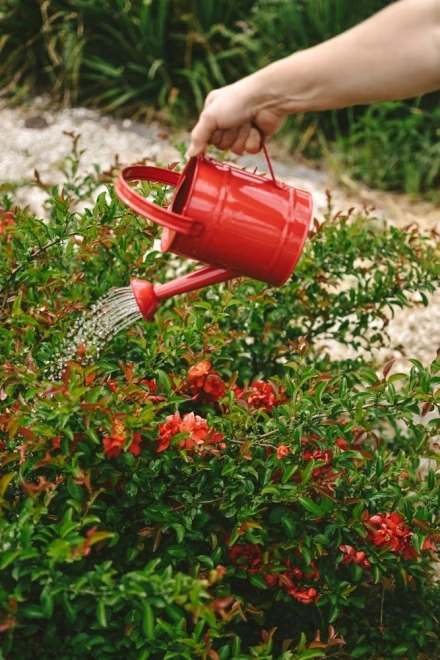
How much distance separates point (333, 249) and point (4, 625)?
1.37m

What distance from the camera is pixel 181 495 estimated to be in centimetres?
156

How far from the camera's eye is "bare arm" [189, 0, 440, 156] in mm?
1328

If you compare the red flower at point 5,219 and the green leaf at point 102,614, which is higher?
the red flower at point 5,219

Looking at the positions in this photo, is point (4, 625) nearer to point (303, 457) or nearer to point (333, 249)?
point (303, 457)

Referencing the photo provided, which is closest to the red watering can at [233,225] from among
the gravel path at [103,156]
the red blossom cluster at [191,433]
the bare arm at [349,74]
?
the bare arm at [349,74]

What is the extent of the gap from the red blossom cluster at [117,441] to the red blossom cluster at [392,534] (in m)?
0.53

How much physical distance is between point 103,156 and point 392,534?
135 inches

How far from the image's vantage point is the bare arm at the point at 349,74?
1328 mm

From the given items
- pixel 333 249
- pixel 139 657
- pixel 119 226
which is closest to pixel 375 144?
pixel 333 249

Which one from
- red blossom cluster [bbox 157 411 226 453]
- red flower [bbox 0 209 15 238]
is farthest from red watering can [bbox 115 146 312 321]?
red flower [bbox 0 209 15 238]

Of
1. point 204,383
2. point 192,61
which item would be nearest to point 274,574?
point 204,383

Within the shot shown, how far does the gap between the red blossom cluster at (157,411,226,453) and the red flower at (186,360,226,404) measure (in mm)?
103

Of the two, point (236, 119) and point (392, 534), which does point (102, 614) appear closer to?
point (392, 534)

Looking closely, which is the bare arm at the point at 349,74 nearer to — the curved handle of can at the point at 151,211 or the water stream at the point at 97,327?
the curved handle of can at the point at 151,211
